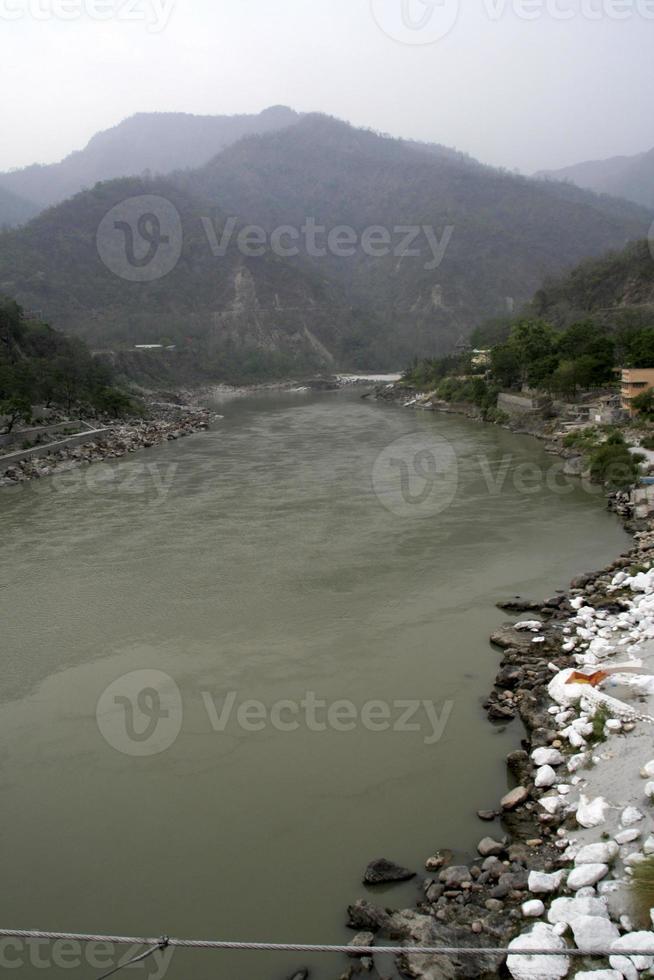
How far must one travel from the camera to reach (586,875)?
3.00 meters

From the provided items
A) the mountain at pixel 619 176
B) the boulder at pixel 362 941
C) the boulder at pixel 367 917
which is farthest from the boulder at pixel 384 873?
the mountain at pixel 619 176

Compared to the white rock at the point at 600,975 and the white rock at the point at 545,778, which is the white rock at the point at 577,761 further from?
the white rock at the point at 600,975

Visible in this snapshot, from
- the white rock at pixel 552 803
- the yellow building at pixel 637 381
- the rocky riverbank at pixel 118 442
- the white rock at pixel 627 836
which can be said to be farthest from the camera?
the yellow building at pixel 637 381

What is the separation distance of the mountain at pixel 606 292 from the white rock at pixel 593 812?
25830 mm

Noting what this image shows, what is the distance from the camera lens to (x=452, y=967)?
2.78m

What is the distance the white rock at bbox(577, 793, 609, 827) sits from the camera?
335 cm

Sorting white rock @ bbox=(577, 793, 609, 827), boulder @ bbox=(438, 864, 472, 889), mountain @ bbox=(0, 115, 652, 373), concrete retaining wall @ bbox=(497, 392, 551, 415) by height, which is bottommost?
concrete retaining wall @ bbox=(497, 392, 551, 415)

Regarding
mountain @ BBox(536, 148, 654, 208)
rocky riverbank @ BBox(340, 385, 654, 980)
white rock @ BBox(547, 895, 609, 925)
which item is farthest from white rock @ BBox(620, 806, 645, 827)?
mountain @ BBox(536, 148, 654, 208)

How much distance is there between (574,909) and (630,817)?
23.3 inches

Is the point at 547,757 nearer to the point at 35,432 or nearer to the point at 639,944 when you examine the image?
the point at 639,944

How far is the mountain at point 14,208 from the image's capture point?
7250cm

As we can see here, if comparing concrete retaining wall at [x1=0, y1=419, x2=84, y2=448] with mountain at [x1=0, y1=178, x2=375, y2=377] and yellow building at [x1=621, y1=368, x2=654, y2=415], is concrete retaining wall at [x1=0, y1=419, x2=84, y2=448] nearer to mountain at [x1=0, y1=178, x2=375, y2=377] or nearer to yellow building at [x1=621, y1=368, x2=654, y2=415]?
yellow building at [x1=621, y1=368, x2=654, y2=415]

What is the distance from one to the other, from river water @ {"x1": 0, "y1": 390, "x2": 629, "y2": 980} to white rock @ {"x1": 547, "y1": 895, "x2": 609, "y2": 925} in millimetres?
647

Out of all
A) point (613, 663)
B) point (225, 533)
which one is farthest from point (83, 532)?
point (613, 663)
